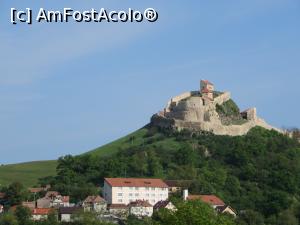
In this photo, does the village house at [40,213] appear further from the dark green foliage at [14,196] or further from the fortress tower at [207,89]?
the fortress tower at [207,89]

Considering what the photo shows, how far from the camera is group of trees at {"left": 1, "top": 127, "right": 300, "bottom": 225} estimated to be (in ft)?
330

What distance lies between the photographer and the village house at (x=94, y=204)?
93875mm

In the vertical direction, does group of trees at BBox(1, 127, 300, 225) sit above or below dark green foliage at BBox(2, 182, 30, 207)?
above

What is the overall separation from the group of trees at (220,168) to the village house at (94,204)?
10.5 feet

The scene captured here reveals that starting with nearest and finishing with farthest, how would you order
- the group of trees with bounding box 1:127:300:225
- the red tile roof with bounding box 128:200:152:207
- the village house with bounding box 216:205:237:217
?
the village house with bounding box 216:205:237:217 → the red tile roof with bounding box 128:200:152:207 → the group of trees with bounding box 1:127:300:225

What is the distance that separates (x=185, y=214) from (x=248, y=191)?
46163 millimetres

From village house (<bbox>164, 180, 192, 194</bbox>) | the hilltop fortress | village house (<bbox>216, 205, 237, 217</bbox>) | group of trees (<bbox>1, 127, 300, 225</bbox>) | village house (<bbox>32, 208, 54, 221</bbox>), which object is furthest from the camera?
the hilltop fortress

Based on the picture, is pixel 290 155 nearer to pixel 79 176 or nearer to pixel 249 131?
pixel 249 131

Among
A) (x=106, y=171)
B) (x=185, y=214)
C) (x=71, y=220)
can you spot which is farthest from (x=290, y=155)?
(x=185, y=214)

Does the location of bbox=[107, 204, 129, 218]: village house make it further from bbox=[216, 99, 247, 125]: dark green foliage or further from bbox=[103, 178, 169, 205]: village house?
bbox=[216, 99, 247, 125]: dark green foliage

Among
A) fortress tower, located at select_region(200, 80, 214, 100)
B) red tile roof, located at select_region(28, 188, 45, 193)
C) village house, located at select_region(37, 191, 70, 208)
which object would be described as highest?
fortress tower, located at select_region(200, 80, 214, 100)

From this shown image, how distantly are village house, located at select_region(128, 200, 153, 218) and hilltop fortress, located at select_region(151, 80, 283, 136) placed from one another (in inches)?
1015

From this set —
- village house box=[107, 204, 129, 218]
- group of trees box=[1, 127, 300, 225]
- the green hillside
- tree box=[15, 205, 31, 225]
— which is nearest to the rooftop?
tree box=[15, 205, 31, 225]

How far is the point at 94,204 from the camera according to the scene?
94.6 metres
